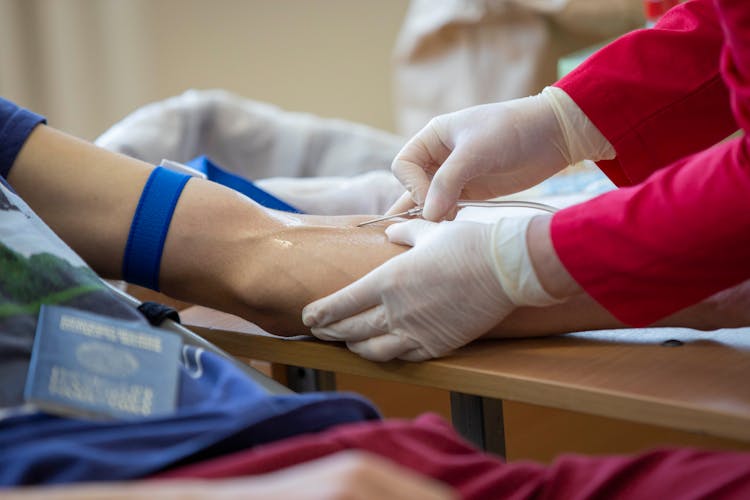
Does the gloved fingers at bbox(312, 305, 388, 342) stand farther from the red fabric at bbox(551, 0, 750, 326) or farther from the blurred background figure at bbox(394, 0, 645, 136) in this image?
the blurred background figure at bbox(394, 0, 645, 136)

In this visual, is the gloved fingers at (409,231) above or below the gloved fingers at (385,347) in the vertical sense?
above

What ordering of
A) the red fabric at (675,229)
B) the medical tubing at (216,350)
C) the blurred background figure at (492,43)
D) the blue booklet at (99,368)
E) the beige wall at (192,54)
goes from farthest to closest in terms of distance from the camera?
1. the beige wall at (192,54)
2. the blurred background figure at (492,43)
3. the medical tubing at (216,350)
4. the red fabric at (675,229)
5. the blue booklet at (99,368)

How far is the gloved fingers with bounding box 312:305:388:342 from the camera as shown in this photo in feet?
3.44

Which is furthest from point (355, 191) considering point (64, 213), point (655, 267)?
point (655, 267)

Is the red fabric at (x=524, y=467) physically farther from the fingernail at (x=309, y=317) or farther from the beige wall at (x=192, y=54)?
the beige wall at (x=192, y=54)

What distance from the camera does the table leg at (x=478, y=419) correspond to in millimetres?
1071

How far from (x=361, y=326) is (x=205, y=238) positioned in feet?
0.83

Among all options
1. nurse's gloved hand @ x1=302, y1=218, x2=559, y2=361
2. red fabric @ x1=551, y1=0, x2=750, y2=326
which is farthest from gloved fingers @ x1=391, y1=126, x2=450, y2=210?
red fabric @ x1=551, y1=0, x2=750, y2=326

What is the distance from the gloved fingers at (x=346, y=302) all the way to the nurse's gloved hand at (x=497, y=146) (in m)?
0.22

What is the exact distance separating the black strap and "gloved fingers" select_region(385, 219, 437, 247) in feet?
1.00

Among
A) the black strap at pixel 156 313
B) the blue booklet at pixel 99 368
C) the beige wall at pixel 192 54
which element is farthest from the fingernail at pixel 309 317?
the beige wall at pixel 192 54

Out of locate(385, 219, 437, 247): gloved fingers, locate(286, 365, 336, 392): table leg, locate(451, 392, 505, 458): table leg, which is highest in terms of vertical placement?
locate(385, 219, 437, 247): gloved fingers

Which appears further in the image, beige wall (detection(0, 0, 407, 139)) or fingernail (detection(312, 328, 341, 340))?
beige wall (detection(0, 0, 407, 139))

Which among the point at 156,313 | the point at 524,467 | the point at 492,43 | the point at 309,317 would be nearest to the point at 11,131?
the point at 156,313
